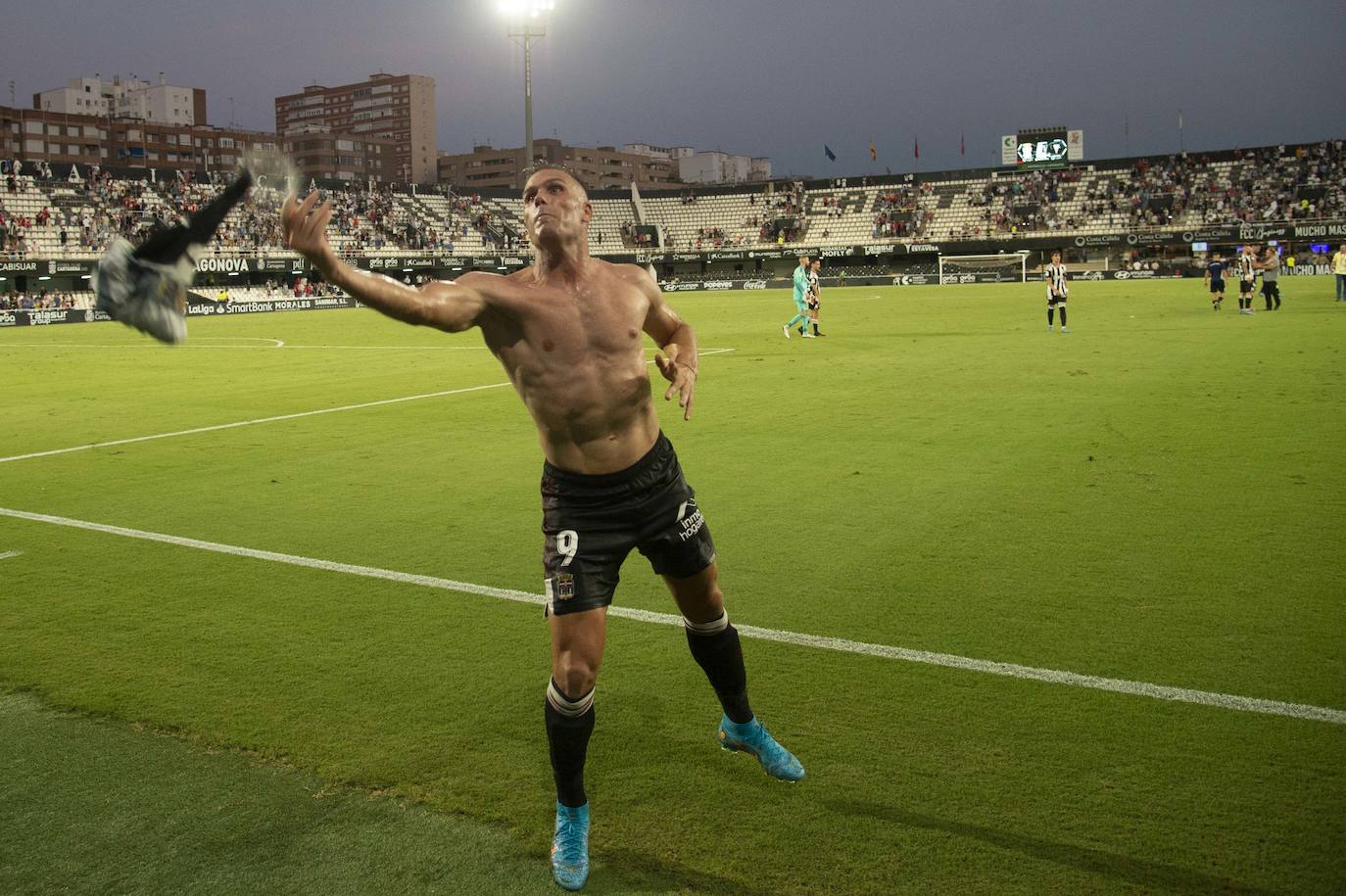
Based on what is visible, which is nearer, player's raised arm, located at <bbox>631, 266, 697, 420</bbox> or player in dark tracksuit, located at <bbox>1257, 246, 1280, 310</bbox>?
player's raised arm, located at <bbox>631, 266, 697, 420</bbox>

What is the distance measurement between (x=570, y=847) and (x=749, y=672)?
6.19ft

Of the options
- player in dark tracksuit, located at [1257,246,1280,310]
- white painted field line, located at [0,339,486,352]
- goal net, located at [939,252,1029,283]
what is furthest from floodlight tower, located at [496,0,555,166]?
goal net, located at [939,252,1029,283]

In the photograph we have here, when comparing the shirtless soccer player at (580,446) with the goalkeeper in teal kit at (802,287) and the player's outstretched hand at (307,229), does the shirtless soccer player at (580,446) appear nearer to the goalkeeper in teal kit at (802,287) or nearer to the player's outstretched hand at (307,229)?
the player's outstretched hand at (307,229)

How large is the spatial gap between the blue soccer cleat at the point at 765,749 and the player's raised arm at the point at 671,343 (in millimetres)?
1263

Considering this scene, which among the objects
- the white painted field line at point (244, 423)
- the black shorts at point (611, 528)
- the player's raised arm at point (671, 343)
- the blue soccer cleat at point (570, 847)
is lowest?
the blue soccer cleat at point (570, 847)

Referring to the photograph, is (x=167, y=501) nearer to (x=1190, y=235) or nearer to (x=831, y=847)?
(x=831, y=847)

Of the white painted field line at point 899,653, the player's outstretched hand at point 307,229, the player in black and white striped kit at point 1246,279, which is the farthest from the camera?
the player in black and white striped kit at point 1246,279

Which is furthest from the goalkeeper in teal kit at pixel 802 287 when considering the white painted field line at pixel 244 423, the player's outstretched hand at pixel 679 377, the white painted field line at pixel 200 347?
the player's outstretched hand at pixel 679 377

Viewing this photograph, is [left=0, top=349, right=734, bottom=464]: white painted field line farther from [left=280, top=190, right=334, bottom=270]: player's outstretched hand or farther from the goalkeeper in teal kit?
[left=280, top=190, right=334, bottom=270]: player's outstretched hand

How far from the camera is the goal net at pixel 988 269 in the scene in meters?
73.7

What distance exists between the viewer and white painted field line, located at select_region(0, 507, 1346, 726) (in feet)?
15.5

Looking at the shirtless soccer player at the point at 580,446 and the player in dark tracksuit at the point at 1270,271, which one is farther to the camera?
the player in dark tracksuit at the point at 1270,271

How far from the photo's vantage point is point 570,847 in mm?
3623

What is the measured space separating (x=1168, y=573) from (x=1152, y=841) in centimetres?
343
